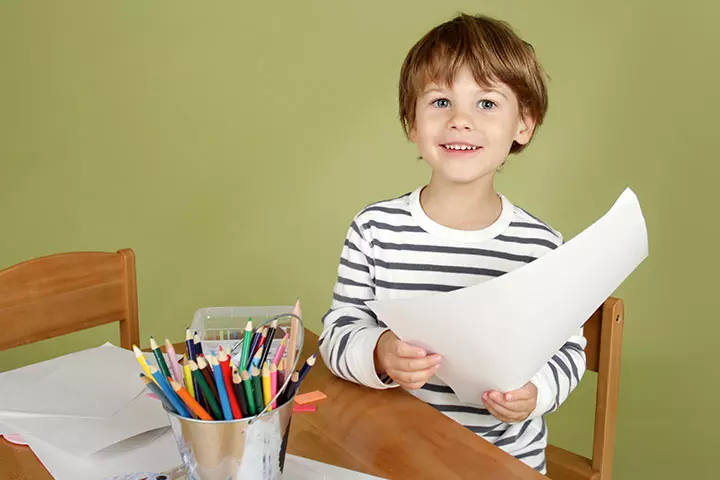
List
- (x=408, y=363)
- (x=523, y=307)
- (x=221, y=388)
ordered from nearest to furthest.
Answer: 1. (x=221, y=388)
2. (x=523, y=307)
3. (x=408, y=363)

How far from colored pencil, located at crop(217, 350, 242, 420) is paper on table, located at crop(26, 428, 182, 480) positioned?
0.17 m

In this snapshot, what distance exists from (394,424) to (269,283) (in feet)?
4.85

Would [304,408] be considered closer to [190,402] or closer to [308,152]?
[190,402]

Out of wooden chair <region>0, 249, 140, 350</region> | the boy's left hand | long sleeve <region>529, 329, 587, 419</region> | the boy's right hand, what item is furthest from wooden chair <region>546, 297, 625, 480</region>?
wooden chair <region>0, 249, 140, 350</region>

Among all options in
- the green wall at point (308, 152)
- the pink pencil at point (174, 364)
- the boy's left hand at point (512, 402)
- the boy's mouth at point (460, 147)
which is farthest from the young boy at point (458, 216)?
the green wall at point (308, 152)

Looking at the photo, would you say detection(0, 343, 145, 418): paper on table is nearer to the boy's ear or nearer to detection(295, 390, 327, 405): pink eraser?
detection(295, 390, 327, 405): pink eraser

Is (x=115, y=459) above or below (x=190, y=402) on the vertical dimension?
below

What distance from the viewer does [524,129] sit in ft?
3.85

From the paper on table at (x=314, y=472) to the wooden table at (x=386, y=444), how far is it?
1 cm

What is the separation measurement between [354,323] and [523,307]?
0.35 m

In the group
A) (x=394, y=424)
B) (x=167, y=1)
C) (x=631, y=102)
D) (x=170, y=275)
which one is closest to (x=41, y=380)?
(x=394, y=424)

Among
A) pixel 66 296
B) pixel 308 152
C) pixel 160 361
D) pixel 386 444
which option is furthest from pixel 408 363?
pixel 308 152

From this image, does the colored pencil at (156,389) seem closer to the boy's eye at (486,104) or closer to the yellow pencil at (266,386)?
the yellow pencil at (266,386)

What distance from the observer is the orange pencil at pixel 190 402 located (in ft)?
2.14
